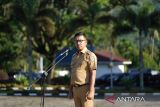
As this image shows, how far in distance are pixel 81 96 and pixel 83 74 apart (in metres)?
0.38

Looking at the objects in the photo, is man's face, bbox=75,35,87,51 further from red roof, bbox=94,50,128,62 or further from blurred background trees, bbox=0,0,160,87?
red roof, bbox=94,50,128,62

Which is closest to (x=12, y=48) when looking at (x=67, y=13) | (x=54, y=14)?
(x=67, y=13)

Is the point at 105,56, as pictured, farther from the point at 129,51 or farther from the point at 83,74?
the point at 83,74

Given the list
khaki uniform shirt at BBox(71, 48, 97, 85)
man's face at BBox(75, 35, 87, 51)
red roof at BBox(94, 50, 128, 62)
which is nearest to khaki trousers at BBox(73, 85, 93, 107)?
khaki uniform shirt at BBox(71, 48, 97, 85)

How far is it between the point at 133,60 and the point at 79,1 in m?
35.0

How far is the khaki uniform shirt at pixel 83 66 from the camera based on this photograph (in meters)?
9.06

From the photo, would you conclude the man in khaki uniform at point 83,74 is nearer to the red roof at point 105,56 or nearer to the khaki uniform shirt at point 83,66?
the khaki uniform shirt at point 83,66

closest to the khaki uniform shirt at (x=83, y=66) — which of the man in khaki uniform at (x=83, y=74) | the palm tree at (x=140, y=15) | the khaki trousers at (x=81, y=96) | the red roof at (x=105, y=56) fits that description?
the man in khaki uniform at (x=83, y=74)

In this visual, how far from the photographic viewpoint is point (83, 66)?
9.10 metres

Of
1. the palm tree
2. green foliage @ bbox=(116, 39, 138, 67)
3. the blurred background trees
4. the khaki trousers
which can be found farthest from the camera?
green foliage @ bbox=(116, 39, 138, 67)

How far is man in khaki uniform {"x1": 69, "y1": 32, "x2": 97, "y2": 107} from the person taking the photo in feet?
29.5

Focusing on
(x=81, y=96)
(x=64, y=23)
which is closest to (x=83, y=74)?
(x=81, y=96)

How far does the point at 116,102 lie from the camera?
19.8m

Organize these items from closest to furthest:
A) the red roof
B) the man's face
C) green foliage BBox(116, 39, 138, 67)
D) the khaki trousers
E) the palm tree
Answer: the man's face < the khaki trousers < the palm tree < the red roof < green foliage BBox(116, 39, 138, 67)
